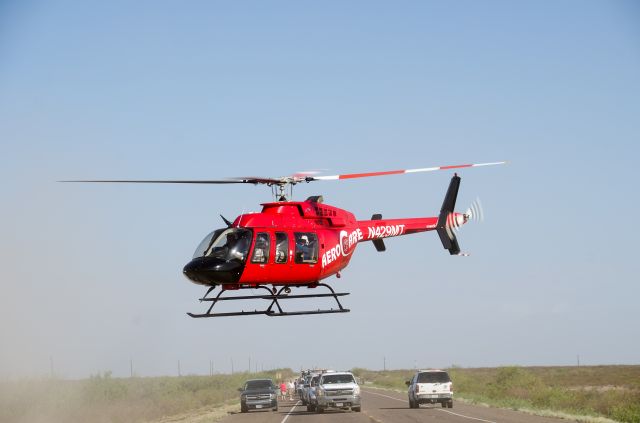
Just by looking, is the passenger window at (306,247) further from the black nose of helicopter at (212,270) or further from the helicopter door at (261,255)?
the black nose of helicopter at (212,270)

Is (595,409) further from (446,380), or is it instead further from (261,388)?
(261,388)

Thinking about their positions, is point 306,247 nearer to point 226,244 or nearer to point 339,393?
point 226,244

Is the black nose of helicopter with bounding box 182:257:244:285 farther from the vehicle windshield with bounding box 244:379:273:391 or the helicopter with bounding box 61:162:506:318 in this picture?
the vehicle windshield with bounding box 244:379:273:391

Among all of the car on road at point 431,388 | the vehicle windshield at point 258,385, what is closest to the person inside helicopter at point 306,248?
the car on road at point 431,388

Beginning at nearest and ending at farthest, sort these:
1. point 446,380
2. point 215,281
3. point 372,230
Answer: point 215,281 → point 372,230 → point 446,380

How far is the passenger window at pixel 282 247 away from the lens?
77.5 ft

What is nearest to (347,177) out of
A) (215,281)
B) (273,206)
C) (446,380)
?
(273,206)

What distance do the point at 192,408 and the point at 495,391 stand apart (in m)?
20.7

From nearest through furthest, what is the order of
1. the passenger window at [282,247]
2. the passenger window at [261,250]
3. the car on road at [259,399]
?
the passenger window at [261,250], the passenger window at [282,247], the car on road at [259,399]

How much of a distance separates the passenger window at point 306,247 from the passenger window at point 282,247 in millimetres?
329

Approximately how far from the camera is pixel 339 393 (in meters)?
42.8

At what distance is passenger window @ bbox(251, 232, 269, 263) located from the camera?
2330 centimetres

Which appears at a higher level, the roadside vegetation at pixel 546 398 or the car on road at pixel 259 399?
the car on road at pixel 259 399

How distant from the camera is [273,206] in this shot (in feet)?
80.8
